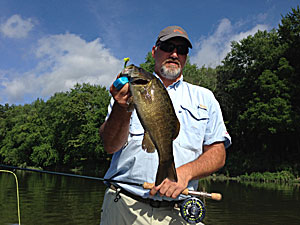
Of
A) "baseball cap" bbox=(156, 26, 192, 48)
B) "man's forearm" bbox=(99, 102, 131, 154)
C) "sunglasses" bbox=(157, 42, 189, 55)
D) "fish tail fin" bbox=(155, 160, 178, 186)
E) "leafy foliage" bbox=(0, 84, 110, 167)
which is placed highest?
"leafy foliage" bbox=(0, 84, 110, 167)

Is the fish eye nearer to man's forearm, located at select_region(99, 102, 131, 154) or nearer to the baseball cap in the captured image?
man's forearm, located at select_region(99, 102, 131, 154)

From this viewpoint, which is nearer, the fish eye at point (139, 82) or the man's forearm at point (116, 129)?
the fish eye at point (139, 82)

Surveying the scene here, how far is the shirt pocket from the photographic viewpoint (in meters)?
2.82

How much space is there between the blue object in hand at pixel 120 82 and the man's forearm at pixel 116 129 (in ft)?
0.57

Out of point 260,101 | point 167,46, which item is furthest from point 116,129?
point 260,101

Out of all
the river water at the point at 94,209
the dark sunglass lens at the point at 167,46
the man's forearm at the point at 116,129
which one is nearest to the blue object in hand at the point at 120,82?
the man's forearm at the point at 116,129

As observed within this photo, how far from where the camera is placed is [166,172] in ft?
7.85

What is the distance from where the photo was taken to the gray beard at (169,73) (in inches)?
118

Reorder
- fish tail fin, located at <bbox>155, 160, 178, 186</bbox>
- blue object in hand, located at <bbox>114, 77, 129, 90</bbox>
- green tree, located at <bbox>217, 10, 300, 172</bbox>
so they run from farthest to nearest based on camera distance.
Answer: green tree, located at <bbox>217, 10, 300, 172</bbox> → fish tail fin, located at <bbox>155, 160, 178, 186</bbox> → blue object in hand, located at <bbox>114, 77, 129, 90</bbox>

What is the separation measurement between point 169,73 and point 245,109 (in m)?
35.0

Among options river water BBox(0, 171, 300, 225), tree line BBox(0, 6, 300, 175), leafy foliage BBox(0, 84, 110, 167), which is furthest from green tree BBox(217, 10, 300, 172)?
leafy foliage BBox(0, 84, 110, 167)

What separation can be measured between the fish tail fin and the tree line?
29.2m

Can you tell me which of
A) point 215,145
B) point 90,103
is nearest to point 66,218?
point 215,145

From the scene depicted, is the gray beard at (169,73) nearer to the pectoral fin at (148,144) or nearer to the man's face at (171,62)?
the man's face at (171,62)
